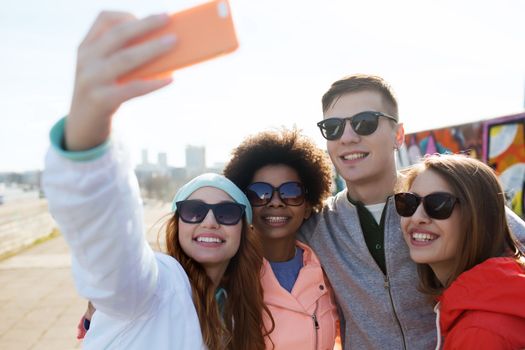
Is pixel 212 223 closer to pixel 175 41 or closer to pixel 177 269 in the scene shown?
pixel 177 269

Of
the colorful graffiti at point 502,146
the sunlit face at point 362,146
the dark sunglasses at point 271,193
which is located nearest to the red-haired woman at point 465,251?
the sunlit face at point 362,146

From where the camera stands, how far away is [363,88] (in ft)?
9.00

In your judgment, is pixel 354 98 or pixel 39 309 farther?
pixel 39 309

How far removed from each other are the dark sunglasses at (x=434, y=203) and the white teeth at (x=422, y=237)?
107 mm

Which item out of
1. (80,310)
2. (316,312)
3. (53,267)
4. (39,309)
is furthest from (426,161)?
(53,267)

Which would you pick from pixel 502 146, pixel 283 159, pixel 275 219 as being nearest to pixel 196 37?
pixel 275 219

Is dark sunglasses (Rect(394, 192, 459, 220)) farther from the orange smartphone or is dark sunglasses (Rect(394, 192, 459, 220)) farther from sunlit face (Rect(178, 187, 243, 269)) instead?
the orange smartphone

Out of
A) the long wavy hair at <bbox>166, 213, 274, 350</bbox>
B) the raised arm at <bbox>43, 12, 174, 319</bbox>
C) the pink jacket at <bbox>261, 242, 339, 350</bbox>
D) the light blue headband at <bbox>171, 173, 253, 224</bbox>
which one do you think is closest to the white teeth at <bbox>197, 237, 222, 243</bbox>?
the long wavy hair at <bbox>166, 213, 274, 350</bbox>

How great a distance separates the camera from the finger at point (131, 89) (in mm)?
913

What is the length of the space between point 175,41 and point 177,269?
1.11 meters

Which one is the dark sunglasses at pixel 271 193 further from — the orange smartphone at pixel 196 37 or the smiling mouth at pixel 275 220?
the orange smartphone at pixel 196 37

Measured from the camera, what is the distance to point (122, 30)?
91 cm

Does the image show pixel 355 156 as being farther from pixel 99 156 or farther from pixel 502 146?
pixel 502 146

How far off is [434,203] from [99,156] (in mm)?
1629
